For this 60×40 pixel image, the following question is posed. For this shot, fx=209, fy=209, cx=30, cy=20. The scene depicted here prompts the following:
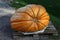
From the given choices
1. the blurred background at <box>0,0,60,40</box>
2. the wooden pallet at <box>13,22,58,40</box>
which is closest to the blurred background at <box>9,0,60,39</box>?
the blurred background at <box>0,0,60,40</box>

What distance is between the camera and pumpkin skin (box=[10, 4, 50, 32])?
329 centimetres

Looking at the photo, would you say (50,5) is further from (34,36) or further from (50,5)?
(34,36)

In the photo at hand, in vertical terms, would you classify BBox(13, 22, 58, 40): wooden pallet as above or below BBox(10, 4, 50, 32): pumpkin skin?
below

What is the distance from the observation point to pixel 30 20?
3.29 m

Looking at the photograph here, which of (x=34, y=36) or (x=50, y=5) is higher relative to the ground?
(x=50, y=5)

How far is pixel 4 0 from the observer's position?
5691 millimetres

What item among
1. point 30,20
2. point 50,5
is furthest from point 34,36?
point 50,5

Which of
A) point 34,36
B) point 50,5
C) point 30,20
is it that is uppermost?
point 50,5

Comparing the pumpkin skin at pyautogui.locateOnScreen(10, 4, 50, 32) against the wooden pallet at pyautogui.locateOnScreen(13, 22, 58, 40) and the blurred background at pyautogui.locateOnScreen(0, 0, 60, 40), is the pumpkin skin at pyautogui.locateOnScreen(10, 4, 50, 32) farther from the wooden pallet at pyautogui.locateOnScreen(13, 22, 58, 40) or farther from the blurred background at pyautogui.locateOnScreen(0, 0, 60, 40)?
the blurred background at pyautogui.locateOnScreen(0, 0, 60, 40)

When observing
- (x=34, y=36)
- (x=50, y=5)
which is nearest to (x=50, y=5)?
(x=50, y=5)

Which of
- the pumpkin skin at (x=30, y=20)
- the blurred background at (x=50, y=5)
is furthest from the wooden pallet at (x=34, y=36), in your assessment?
Answer: the blurred background at (x=50, y=5)

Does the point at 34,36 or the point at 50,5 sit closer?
the point at 34,36

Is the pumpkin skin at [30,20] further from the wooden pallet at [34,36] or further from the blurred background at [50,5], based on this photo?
the blurred background at [50,5]

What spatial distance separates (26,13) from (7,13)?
112cm
